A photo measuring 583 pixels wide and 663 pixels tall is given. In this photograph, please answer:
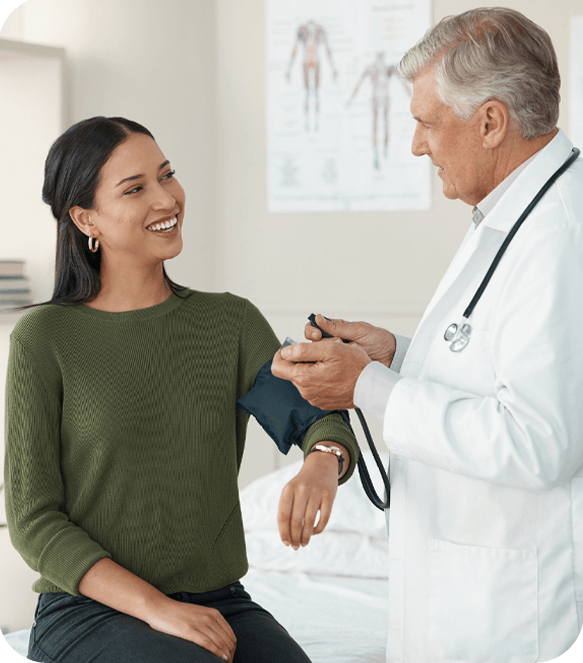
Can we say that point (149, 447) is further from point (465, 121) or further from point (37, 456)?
point (465, 121)

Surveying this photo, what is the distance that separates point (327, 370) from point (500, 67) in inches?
20.8

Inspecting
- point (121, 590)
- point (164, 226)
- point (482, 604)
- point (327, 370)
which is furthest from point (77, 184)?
point (482, 604)

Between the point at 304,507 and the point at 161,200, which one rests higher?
the point at 161,200

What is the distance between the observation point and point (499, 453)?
1.05 metres

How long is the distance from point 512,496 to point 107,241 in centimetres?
89

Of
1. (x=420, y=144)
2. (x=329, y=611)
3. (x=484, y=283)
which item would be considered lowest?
(x=329, y=611)

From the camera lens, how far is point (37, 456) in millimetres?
1319

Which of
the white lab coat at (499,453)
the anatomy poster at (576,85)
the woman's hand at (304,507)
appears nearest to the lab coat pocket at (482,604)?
the white lab coat at (499,453)

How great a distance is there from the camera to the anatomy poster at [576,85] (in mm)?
2840

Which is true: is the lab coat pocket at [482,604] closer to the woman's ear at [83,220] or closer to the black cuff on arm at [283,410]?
the black cuff on arm at [283,410]

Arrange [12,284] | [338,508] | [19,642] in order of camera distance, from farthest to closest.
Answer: [12,284]
[338,508]
[19,642]

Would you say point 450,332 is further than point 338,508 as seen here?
No

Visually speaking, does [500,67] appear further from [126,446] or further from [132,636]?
[132,636]

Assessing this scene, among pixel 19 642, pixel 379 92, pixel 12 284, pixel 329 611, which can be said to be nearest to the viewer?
pixel 19 642
